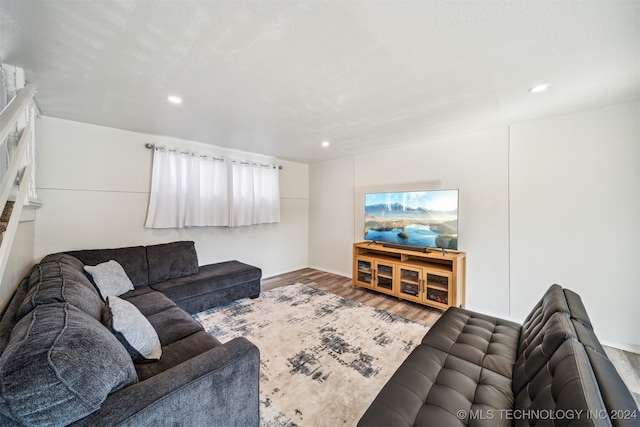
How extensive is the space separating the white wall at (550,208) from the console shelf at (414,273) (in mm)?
367

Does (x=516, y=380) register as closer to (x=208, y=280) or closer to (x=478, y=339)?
(x=478, y=339)

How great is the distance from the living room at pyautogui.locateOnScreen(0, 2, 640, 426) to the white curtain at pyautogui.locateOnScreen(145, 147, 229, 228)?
0.50ft

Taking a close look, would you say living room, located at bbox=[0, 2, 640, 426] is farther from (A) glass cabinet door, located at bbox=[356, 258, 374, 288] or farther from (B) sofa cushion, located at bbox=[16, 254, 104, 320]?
(A) glass cabinet door, located at bbox=[356, 258, 374, 288]

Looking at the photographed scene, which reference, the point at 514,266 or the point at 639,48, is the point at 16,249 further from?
the point at 514,266

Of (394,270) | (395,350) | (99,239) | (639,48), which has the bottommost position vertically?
→ (395,350)

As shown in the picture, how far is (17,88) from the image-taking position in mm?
1677

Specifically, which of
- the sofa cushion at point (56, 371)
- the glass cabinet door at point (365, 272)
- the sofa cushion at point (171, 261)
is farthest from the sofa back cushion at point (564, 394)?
the sofa cushion at point (171, 261)

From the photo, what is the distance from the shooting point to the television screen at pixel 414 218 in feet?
10.3

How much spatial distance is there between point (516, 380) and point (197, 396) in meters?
1.61

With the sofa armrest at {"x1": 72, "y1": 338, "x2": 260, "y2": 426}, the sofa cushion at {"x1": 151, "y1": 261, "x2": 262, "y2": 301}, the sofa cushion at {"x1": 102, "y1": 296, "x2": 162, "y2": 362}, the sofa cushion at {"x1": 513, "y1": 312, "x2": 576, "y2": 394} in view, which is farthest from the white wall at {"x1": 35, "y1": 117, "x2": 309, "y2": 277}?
the sofa cushion at {"x1": 513, "y1": 312, "x2": 576, "y2": 394}

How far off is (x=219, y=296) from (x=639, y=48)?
14.0 feet

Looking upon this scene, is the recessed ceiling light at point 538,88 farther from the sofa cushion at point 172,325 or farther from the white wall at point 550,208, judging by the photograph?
the sofa cushion at point 172,325

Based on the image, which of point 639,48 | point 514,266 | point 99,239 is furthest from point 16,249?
point 514,266

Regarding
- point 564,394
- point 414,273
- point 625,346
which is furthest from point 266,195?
point 625,346
